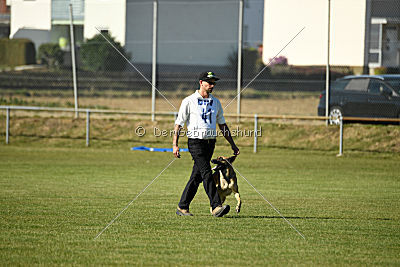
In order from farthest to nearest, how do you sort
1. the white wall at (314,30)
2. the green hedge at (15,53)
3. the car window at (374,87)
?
the green hedge at (15,53) → the white wall at (314,30) → the car window at (374,87)

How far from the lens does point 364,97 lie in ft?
68.6

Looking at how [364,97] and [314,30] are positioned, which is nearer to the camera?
[364,97]

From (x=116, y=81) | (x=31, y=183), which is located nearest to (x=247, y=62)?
(x=116, y=81)

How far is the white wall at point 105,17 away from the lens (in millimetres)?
26081

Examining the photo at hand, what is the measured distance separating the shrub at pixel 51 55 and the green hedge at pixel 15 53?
42 cm

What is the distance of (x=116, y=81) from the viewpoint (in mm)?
26891

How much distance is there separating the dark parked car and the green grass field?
12.4 feet

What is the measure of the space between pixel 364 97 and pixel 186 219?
1338 cm

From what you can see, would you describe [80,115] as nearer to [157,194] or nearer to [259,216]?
[157,194]

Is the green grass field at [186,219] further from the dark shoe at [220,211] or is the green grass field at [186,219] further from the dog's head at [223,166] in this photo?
the dog's head at [223,166]

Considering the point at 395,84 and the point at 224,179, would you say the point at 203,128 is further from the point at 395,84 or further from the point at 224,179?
the point at 395,84

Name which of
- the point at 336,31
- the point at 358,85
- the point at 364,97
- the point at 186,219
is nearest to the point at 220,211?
the point at 186,219

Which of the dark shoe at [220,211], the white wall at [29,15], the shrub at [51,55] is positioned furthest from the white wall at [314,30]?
the dark shoe at [220,211]

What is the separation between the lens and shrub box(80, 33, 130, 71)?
24.8 m
